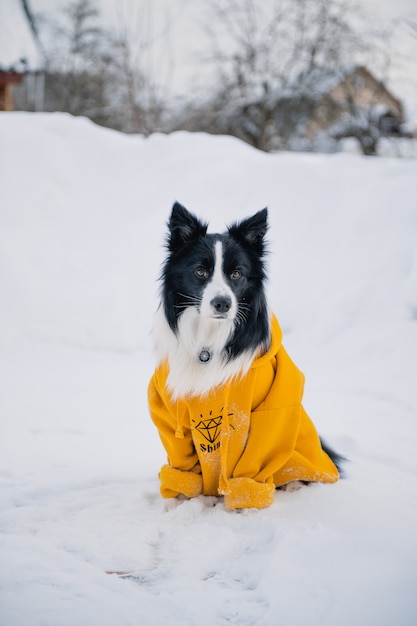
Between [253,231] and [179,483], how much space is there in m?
1.35

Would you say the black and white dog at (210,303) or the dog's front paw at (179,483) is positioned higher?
the black and white dog at (210,303)

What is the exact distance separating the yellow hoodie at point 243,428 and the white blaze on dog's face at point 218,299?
0.29m

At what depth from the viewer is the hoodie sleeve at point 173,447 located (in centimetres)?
242

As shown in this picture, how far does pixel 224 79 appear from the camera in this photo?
12922mm

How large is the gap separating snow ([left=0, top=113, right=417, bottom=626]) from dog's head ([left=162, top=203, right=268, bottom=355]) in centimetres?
97

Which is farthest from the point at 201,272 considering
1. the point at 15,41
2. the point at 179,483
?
the point at 15,41

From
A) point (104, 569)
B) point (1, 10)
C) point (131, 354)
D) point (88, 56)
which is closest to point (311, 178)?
point (131, 354)

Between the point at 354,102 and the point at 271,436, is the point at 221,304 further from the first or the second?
the point at 354,102

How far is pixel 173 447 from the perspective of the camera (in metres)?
2.44

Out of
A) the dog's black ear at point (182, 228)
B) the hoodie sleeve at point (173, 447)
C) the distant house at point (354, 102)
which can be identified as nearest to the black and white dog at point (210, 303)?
the dog's black ear at point (182, 228)

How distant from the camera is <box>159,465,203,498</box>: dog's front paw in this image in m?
2.45

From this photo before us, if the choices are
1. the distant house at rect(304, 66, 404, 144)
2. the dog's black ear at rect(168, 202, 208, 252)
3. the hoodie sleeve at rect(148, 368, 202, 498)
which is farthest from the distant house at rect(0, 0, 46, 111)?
the hoodie sleeve at rect(148, 368, 202, 498)

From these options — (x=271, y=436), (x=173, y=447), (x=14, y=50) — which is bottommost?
(x=173, y=447)

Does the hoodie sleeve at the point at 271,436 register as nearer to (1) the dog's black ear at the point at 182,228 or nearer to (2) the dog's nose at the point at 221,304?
(2) the dog's nose at the point at 221,304
